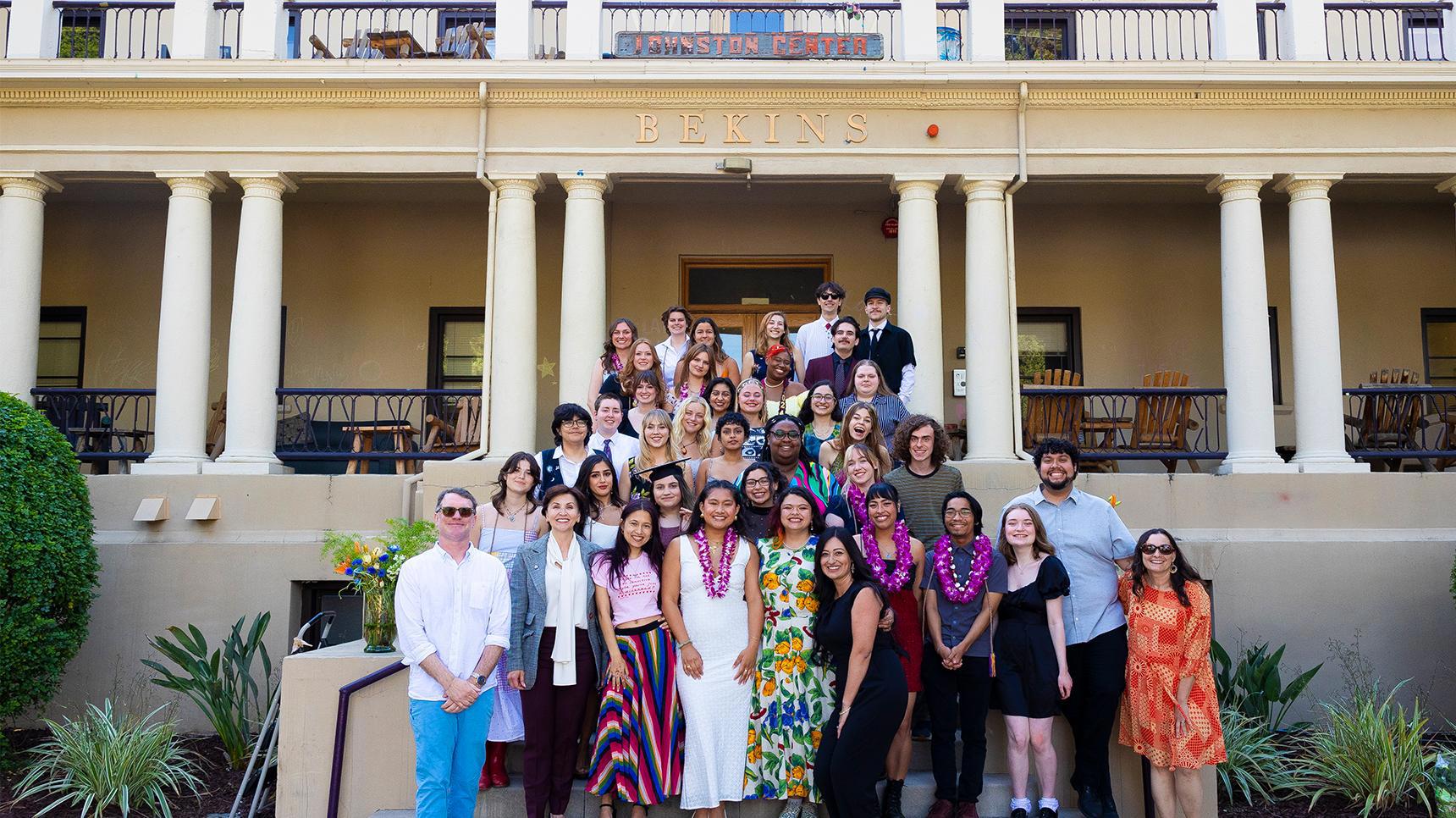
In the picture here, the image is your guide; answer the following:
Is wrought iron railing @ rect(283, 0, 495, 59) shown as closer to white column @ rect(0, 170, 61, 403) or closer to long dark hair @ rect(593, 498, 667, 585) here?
white column @ rect(0, 170, 61, 403)

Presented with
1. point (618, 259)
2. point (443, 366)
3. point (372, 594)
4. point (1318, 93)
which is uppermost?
point (1318, 93)

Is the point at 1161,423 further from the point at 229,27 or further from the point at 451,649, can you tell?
the point at 229,27

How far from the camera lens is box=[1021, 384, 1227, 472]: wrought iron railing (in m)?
12.4

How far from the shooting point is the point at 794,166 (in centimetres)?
1243

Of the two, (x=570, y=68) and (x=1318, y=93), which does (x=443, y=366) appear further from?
(x=1318, y=93)

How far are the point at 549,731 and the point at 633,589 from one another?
2.84 ft

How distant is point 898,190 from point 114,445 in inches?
381

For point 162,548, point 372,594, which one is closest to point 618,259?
point 162,548

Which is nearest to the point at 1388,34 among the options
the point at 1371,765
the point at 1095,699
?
the point at 1371,765

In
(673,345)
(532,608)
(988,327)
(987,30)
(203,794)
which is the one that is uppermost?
(987,30)

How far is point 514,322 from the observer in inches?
480

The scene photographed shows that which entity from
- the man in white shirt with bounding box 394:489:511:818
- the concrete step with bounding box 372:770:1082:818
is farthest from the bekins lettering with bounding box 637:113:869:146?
the concrete step with bounding box 372:770:1082:818

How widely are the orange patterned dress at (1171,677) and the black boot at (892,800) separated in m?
1.40

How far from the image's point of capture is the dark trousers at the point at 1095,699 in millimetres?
6629
